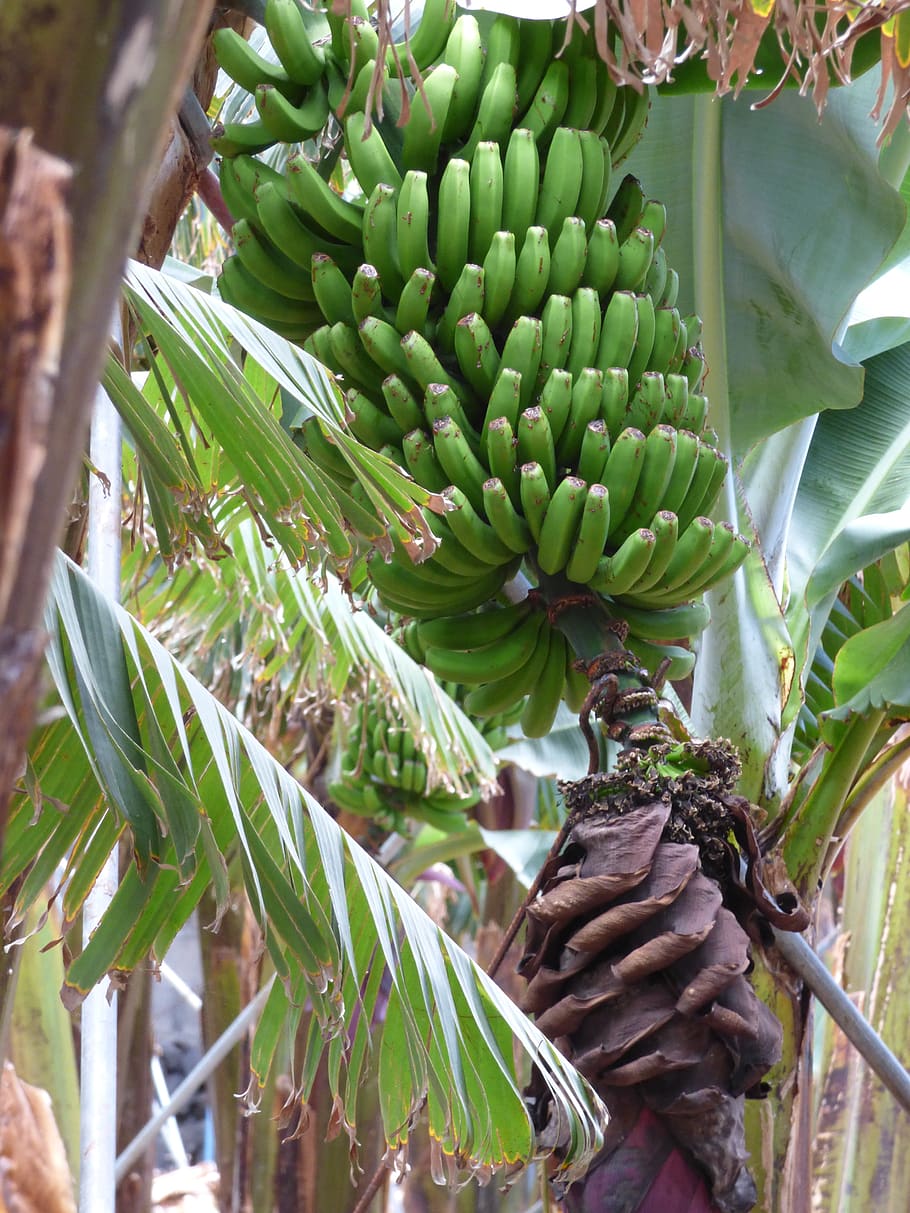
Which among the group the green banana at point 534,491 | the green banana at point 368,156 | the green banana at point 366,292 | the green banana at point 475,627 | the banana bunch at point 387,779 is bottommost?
the banana bunch at point 387,779

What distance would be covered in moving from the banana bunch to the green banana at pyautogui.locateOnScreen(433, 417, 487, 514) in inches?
75.2

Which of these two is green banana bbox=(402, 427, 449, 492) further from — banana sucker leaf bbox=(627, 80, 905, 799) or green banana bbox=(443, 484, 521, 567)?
banana sucker leaf bbox=(627, 80, 905, 799)

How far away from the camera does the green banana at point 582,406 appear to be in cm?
110

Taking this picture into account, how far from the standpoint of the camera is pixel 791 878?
137 cm

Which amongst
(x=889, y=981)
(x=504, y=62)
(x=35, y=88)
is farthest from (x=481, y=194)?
(x=889, y=981)

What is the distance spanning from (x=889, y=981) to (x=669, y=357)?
2.26 m

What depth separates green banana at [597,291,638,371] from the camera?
1139 millimetres

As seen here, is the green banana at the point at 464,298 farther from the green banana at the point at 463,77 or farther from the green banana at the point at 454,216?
the green banana at the point at 463,77

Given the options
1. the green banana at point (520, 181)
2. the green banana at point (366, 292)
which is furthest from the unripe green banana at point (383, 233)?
the green banana at point (520, 181)

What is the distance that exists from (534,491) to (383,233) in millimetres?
298

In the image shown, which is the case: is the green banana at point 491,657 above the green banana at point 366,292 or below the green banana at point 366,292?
below

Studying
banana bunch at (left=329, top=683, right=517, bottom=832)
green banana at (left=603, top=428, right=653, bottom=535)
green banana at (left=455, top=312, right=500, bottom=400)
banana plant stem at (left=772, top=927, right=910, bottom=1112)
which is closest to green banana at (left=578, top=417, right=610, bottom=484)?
green banana at (left=603, top=428, right=653, bottom=535)

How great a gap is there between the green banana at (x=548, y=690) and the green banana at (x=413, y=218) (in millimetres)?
405

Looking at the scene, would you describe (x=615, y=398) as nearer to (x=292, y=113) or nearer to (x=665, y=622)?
(x=665, y=622)
